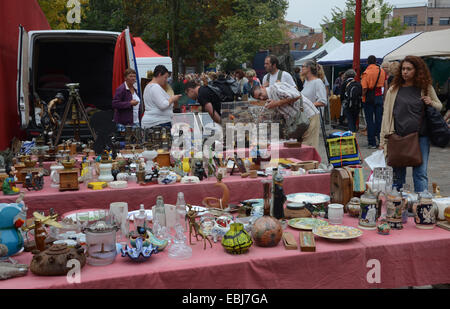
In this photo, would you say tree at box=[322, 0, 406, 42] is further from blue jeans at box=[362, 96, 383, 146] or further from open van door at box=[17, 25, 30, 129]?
open van door at box=[17, 25, 30, 129]

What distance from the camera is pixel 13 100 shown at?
24.9 feet

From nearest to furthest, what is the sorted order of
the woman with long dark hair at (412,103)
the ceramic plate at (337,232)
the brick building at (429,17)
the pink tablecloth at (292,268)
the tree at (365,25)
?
the pink tablecloth at (292,268) → the ceramic plate at (337,232) → the woman with long dark hair at (412,103) → the tree at (365,25) → the brick building at (429,17)

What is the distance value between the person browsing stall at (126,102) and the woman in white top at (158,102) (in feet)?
1.33

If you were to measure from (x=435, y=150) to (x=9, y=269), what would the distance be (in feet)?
28.6

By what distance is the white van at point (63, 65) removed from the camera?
20.5 ft

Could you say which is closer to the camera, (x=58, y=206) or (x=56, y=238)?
(x=56, y=238)

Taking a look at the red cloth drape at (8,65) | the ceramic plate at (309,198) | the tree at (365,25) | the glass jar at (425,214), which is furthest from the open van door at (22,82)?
the tree at (365,25)

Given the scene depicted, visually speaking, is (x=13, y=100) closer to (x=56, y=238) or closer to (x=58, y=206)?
(x=58, y=206)

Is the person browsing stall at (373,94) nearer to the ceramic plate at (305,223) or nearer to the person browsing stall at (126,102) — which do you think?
the person browsing stall at (126,102)

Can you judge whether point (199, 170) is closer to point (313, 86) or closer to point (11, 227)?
point (11, 227)

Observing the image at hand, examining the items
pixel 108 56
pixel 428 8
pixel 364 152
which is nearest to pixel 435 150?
pixel 364 152

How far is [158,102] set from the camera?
5098mm

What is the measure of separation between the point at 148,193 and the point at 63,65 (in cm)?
574

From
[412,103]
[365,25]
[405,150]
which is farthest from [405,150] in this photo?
[365,25]
